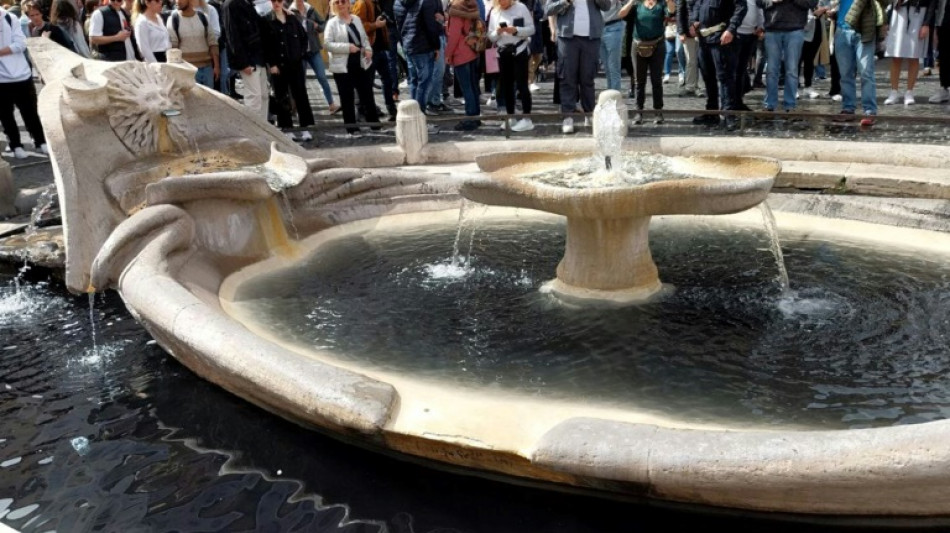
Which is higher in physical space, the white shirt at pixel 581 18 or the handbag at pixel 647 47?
the white shirt at pixel 581 18

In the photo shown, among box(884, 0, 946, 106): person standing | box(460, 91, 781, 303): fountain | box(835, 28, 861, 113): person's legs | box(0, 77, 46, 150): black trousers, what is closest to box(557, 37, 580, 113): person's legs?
box(835, 28, 861, 113): person's legs

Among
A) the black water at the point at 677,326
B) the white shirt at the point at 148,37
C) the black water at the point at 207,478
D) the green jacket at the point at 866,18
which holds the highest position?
the white shirt at the point at 148,37

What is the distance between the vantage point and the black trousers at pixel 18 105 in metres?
9.91

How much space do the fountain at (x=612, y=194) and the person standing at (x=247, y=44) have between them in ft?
14.1

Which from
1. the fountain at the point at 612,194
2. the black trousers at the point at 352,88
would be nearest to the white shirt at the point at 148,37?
the black trousers at the point at 352,88

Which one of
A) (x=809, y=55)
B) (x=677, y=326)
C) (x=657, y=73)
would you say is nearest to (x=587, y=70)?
(x=657, y=73)

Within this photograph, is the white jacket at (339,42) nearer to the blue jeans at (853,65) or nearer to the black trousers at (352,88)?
the black trousers at (352,88)

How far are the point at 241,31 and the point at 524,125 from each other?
305cm

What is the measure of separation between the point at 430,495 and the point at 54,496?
156 cm

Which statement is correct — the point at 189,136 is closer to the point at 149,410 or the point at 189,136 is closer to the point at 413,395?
the point at 149,410

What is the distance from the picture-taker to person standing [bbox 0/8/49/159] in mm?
9719

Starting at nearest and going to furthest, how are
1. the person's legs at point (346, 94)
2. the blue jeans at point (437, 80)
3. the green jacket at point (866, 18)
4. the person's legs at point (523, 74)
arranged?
the green jacket at point (866, 18), the person's legs at point (523, 74), the person's legs at point (346, 94), the blue jeans at point (437, 80)

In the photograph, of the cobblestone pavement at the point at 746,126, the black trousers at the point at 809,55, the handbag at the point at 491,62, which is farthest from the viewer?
the black trousers at the point at 809,55

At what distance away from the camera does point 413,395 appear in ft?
12.8
